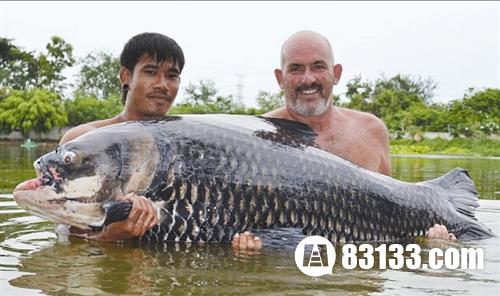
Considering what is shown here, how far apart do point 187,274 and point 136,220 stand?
2.66 feet

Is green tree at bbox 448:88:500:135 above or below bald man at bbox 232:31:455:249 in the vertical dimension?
A: above

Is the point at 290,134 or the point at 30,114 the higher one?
the point at 30,114

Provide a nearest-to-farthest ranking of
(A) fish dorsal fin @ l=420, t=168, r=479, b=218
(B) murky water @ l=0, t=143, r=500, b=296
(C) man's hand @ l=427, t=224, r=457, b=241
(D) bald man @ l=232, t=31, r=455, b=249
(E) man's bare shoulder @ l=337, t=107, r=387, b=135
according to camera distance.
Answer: (B) murky water @ l=0, t=143, r=500, b=296 → (C) man's hand @ l=427, t=224, r=457, b=241 → (A) fish dorsal fin @ l=420, t=168, r=479, b=218 → (D) bald man @ l=232, t=31, r=455, b=249 → (E) man's bare shoulder @ l=337, t=107, r=387, b=135

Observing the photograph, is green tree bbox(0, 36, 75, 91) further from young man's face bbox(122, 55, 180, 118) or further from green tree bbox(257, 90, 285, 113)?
young man's face bbox(122, 55, 180, 118)

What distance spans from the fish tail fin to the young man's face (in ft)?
7.27

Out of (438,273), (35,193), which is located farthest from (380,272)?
(35,193)

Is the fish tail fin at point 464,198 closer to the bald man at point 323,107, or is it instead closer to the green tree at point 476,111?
the bald man at point 323,107

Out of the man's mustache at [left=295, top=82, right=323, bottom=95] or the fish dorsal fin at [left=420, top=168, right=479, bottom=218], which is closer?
the fish dorsal fin at [left=420, top=168, right=479, bottom=218]

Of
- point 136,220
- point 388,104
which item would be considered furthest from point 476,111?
point 136,220

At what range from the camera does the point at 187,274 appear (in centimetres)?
346

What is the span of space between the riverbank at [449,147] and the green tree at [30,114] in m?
25.0

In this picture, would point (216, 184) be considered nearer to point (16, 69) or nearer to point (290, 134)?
point (290, 134)

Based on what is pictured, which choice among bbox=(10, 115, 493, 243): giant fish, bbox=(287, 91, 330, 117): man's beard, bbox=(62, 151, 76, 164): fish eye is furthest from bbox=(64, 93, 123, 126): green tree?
bbox=(62, 151, 76, 164): fish eye

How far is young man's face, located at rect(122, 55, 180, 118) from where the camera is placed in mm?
5312
